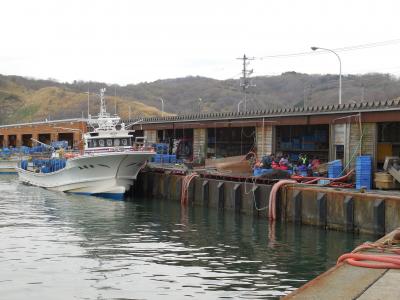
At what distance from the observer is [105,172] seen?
34.7 metres

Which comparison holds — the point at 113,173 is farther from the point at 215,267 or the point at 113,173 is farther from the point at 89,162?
the point at 215,267

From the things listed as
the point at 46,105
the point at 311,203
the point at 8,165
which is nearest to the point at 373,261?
the point at 311,203

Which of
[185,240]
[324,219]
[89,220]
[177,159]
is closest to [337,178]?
[324,219]

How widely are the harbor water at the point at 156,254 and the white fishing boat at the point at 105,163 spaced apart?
6.60 metres

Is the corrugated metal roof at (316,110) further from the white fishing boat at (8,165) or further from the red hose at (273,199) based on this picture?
the white fishing boat at (8,165)

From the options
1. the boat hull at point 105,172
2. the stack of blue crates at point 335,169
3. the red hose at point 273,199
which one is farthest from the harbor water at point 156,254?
the boat hull at point 105,172

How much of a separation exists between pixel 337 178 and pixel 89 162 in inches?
627

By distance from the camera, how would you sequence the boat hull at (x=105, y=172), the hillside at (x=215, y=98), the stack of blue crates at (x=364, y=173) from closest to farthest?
the stack of blue crates at (x=364, y=173) → the boat hull at (x=105, y=172) → the hillside at (x=215, y=98)

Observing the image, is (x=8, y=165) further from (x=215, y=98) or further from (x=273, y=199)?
(x=215, y=98)

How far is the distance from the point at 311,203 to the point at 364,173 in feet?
9.99

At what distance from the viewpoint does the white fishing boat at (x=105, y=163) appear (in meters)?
34.2

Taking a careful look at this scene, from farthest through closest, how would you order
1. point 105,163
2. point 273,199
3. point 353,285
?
point 105,163 < point 273,199 < point 353,285

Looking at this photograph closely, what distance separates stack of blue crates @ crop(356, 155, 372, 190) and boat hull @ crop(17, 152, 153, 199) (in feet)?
46.7

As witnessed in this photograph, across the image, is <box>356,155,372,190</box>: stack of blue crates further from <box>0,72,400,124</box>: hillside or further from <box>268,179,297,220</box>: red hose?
<box>0,72,400,124</box>: hillside
